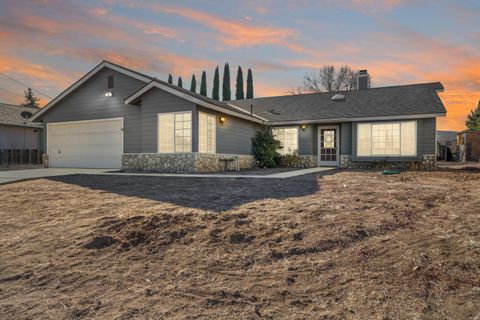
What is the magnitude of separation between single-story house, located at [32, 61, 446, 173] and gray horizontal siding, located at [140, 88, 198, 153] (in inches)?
1.5

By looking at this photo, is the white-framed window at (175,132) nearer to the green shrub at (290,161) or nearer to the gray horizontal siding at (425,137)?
the green shrub at (290,161)

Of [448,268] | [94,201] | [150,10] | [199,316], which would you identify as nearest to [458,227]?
[448,268]

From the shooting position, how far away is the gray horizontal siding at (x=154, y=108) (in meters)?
11.6

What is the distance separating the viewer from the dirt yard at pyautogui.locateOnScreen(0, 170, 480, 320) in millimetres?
2111

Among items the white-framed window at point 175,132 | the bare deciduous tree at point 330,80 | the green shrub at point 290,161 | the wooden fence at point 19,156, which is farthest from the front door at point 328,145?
the wooden fence at point 19,156

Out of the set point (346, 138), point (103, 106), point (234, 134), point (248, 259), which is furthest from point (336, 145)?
point (248, 259)

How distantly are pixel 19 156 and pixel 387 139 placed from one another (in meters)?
23.0

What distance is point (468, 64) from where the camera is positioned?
1245cm

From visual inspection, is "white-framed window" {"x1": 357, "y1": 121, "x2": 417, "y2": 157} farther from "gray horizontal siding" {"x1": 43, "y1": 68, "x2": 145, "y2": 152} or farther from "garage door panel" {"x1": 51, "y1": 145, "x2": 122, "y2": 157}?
"garage door panel" {"x1": 51, "y1": 145, "x2": 122, "y2": 157}

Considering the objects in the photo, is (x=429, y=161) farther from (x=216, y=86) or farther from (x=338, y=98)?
(x=216, y=86)

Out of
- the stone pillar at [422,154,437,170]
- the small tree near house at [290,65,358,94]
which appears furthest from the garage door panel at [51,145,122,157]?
the small tree near house at [290,65,358,94]

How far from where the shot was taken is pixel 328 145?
52.9 ft

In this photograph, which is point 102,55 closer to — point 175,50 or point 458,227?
point 175,50

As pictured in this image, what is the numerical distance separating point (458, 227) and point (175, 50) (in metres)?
12.8
